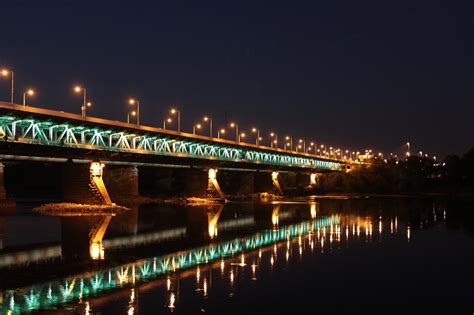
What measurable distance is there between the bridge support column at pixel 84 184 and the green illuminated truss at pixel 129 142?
8.44 ft

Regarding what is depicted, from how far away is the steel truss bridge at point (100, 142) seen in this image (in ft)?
192

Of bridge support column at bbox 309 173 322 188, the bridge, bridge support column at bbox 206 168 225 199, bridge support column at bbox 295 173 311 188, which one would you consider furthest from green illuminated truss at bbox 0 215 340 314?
bridge support column at bbox 295 173 311 188

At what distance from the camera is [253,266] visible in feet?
79.3

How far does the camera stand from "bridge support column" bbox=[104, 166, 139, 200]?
8481 centimetres

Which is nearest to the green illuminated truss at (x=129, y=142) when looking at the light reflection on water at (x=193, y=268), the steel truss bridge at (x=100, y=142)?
the steel truss bridge at (x=100, y=142)

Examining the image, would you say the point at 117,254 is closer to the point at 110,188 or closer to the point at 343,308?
the point at 343,308

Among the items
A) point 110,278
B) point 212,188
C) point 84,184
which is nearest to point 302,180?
point 212,188

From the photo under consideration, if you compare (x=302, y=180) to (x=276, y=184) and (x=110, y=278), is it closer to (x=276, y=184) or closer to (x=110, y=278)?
(x=276, y=184)

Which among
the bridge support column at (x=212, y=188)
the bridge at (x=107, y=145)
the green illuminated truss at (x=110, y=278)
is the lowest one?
the green illuminated truss at (x=110, y=278)

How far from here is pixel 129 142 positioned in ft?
316

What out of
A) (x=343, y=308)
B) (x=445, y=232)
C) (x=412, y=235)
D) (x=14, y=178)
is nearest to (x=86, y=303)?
(x=343, y=308)

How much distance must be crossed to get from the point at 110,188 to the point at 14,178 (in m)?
64.2

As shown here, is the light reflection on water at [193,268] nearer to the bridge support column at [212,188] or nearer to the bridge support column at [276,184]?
the bridge support column at [212,188]

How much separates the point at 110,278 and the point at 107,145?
6840cm
